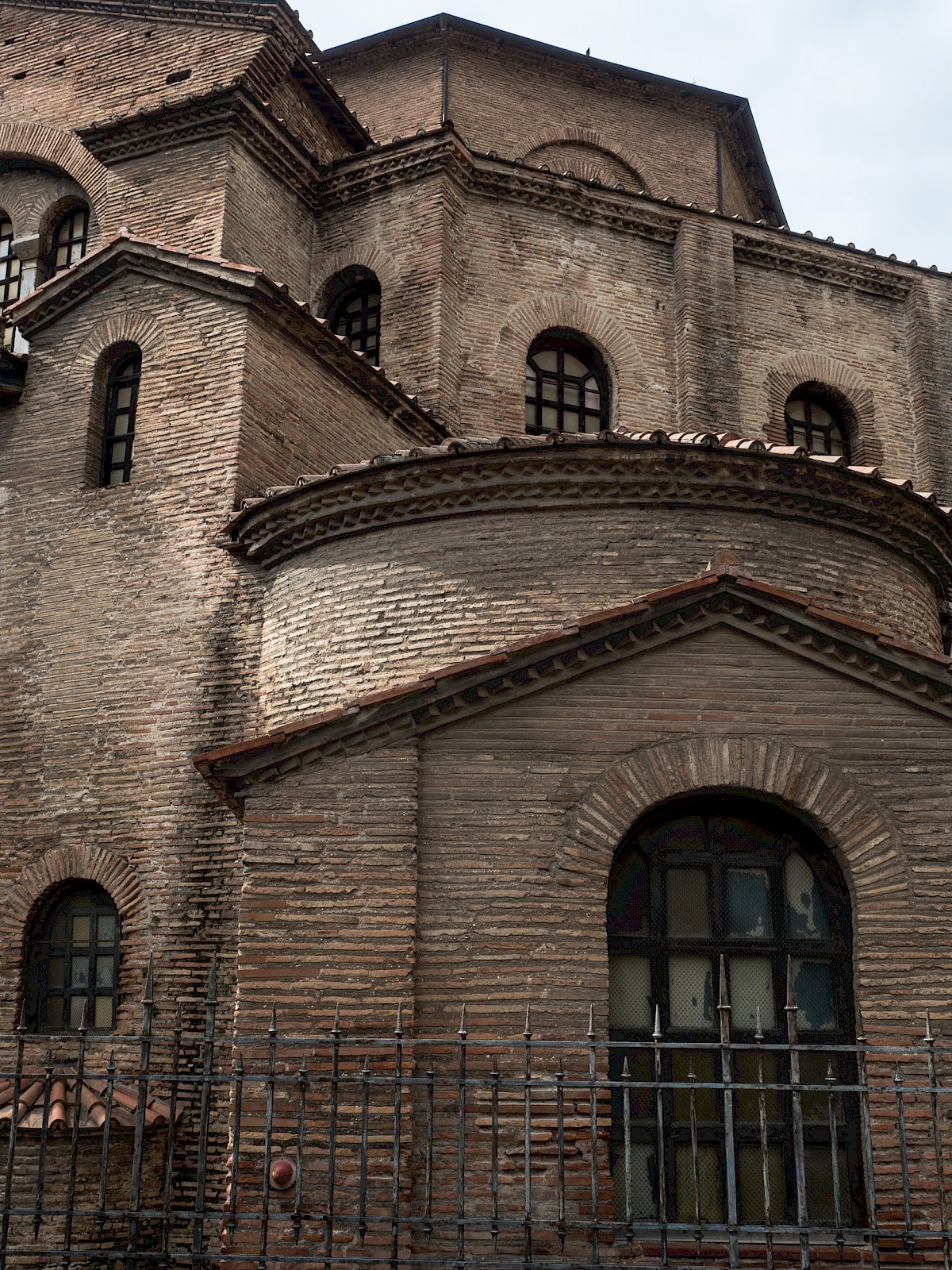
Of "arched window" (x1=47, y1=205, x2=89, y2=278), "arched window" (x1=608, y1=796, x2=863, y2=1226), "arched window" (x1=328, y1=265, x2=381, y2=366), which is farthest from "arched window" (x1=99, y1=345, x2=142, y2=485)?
"arched window" (x1=608, y1=796, x2=863, y2=1226)

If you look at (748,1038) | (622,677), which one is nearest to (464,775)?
(622,677)

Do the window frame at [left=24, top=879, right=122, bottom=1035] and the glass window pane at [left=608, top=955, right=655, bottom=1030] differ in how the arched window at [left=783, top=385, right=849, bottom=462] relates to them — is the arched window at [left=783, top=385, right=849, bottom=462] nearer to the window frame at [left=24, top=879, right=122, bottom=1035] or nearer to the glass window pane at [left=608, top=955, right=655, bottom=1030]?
the glass window pane at [left=608, top=955, right=655, bottom=1030]

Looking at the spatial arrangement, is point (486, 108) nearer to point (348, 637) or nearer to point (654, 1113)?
point (348, 637)

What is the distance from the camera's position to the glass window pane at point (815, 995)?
22.0ft

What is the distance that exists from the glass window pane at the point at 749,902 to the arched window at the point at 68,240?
32.0 feet

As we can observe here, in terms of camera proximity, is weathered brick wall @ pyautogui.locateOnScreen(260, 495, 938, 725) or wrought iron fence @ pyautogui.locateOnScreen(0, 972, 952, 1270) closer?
wrought iron fence @ pyautogui.locateOnScreen(0, 972, 952, 1270)

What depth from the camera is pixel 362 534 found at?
8.76 metres

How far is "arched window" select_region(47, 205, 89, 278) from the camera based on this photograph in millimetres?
13188

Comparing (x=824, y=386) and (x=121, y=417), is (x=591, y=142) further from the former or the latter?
(x=121, y=417)

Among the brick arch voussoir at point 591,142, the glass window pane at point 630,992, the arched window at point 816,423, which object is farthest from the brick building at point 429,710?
the brick arch voussoir at point 591,142

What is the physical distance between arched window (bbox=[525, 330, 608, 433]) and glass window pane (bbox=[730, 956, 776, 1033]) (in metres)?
7.47

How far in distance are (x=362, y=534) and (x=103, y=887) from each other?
316cm

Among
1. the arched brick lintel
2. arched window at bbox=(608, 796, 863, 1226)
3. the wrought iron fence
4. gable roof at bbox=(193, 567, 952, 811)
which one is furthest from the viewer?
the arched brick lintel

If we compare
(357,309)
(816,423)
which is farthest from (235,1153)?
(816,423)
